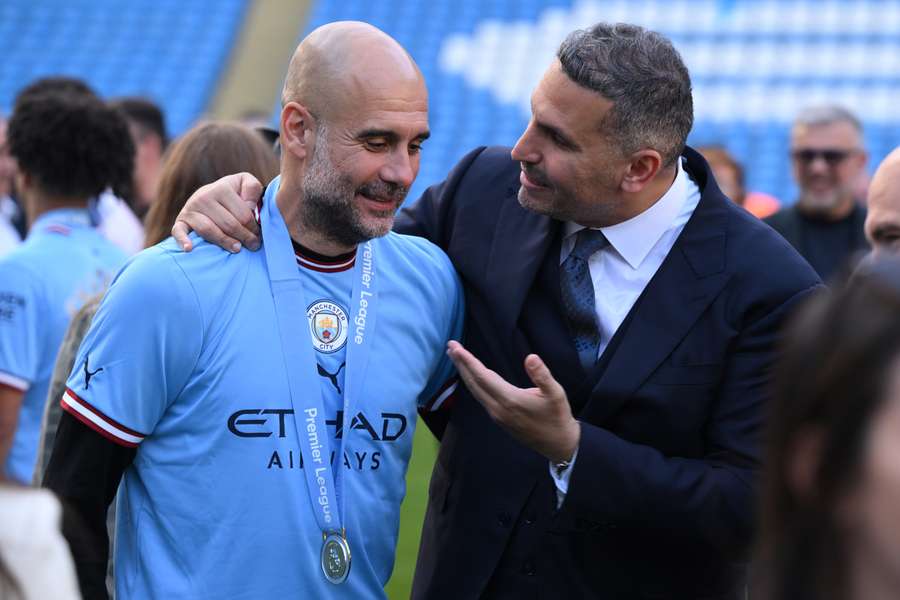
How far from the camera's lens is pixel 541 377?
2170 mm

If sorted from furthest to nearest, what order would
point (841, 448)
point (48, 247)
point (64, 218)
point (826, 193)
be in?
point (826, 193) < point (64, 218) < point (48, 247) < point (841, 448)

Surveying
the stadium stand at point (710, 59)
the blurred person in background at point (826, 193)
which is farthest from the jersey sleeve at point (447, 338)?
the stadium stand at point (710, 59)

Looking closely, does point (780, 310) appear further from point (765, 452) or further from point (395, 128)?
point (765, 452)

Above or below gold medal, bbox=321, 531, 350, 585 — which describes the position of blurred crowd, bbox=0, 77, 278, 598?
above

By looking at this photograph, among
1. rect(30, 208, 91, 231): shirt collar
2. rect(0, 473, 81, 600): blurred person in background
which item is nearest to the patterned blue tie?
rect(0, 473, 81, 600): blurred person in background

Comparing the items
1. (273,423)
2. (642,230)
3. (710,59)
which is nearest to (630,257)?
(642,230)

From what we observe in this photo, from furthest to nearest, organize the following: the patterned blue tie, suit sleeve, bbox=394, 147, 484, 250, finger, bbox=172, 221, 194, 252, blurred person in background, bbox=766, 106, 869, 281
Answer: blurred person in background, bbox=766, 106, 869, 281 → suit sleeve, bbox=394, 147, 484, 250 → the patterned blue tie → finger, bbox=172, 221, 194, 252

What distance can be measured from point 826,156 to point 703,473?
4294 mm

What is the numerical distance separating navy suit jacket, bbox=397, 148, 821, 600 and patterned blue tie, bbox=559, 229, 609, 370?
0.03 m

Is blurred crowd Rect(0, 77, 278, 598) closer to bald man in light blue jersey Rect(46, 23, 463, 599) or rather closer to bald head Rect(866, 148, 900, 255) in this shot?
bald man in light blue jersey Rect(46, 23, 463, 599)

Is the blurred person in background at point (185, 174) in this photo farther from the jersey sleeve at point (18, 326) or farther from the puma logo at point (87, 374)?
the puma logo at point (87, 374)

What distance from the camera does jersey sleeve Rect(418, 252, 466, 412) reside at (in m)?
2.65

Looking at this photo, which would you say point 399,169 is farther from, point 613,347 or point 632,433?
point 632,433

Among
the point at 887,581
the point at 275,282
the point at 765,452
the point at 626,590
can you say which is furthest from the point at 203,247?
the point at 887,581
